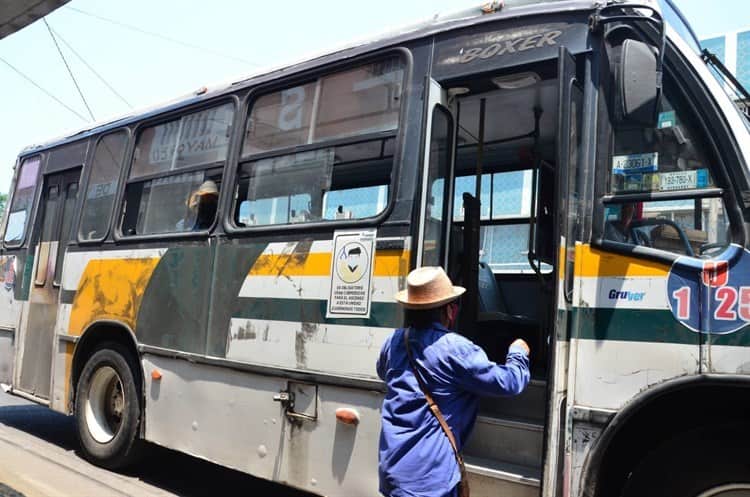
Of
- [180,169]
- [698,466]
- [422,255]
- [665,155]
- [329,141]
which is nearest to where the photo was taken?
[698,466]

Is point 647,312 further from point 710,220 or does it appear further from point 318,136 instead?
point 318,136

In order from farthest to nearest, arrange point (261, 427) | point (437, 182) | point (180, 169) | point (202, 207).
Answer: point (180, 169)
point (202, 207)
point (261, 427)
point (437, 182)

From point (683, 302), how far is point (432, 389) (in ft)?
3.59

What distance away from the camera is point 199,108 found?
5176 mm

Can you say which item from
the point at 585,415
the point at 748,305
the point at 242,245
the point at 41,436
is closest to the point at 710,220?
the point at 748,305

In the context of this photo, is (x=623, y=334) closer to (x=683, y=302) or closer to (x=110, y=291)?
(x=683, y=302)

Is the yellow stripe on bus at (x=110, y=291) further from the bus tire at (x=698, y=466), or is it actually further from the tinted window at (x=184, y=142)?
the bus tire at (x=698, y=466)

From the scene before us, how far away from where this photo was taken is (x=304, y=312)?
403 cm

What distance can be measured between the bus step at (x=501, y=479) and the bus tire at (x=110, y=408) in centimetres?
312

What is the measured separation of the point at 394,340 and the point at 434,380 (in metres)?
0.31

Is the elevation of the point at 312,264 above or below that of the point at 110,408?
above

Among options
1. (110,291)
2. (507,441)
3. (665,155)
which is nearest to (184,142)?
(110,291)

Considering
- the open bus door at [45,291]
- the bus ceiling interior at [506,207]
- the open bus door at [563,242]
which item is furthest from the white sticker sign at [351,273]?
the open bus door at [45,291]

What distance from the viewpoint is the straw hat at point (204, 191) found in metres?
4.85
